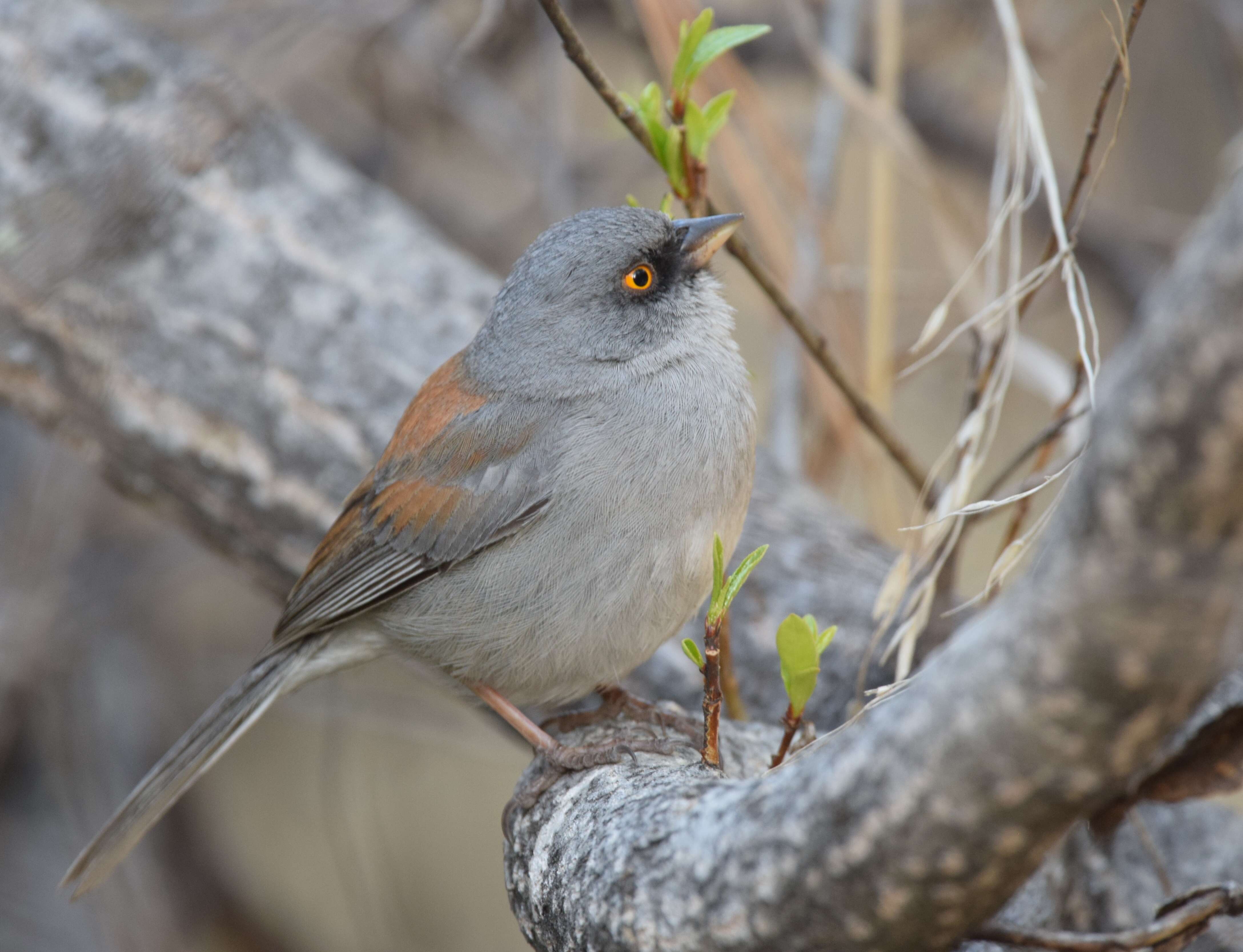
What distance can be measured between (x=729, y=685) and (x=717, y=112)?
1.30 meters

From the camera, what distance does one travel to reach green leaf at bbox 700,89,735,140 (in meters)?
2.21

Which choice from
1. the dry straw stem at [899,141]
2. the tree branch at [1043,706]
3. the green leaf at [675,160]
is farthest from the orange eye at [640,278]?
the tree branch at [1043,706]

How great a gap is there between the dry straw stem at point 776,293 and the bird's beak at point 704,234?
0.11 feet

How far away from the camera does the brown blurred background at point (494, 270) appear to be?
379 cm

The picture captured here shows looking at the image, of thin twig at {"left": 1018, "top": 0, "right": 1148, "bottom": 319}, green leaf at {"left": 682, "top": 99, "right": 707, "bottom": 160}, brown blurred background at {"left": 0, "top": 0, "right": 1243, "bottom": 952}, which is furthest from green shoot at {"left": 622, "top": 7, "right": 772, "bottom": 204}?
brown blurred background at {"left": 0, "top": 0, "right": 1243, "bottom": 952}

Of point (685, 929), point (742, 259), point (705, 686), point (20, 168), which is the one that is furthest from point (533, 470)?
point (20, 168)

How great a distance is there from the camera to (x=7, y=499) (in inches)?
182

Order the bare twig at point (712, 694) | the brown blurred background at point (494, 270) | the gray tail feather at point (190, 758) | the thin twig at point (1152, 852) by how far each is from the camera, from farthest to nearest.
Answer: the brown blurred background at point (494, 270) → the gray tail feather at point (190, 758) → the thin twig at point (1152, 852) → the bare twig at point (712, 694)

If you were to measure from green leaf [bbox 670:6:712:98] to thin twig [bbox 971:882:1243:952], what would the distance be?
1629 millimetres

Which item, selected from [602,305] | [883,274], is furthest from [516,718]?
[883,274]

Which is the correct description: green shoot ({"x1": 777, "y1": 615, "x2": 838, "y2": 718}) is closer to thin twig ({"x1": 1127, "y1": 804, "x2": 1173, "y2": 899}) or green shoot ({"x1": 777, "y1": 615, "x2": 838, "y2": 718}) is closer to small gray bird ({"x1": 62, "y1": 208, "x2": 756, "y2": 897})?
small gray bird ({"x1": 62, "y1": 208, "x2": 756, "y2": 897})

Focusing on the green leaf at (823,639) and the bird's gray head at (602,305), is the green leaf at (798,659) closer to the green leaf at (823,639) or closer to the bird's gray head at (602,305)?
the green leaf at (823,639)

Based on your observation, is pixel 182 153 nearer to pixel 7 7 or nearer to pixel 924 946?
pixel 7 7

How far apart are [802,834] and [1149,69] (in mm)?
5478
